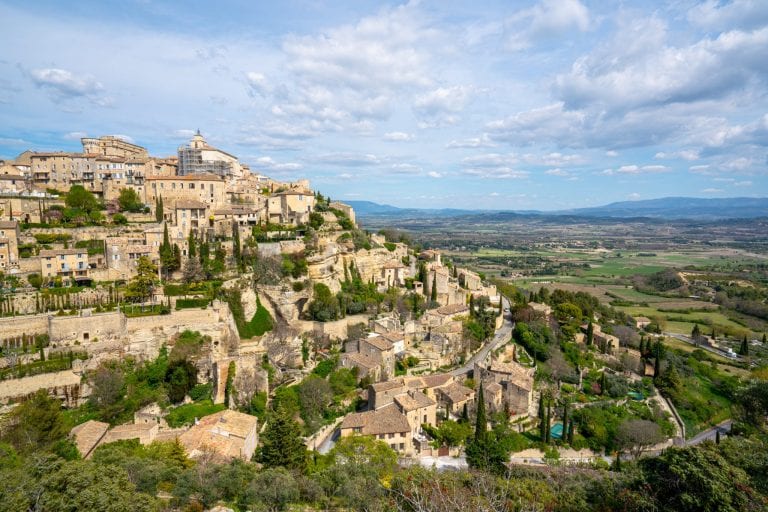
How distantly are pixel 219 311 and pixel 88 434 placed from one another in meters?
11.2

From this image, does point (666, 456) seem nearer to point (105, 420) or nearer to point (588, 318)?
point (105, 420)

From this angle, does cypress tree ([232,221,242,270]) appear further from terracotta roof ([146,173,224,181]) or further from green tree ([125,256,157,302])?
terracotta roof ([146,173,224,181])

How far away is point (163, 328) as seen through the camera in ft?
100.0

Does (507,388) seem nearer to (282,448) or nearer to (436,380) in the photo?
(436,380)

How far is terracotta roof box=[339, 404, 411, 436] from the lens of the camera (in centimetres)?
2788

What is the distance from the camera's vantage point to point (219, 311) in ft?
106

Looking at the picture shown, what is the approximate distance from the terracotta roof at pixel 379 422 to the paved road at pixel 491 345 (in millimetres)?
9365

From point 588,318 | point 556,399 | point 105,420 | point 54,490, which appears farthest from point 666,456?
point 588,318

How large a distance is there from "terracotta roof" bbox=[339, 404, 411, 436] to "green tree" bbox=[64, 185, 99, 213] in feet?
106

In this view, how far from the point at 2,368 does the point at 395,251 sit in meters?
39.1

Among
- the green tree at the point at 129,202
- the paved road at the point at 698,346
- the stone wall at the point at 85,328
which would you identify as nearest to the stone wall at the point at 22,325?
the stone wall at the point at 85,328

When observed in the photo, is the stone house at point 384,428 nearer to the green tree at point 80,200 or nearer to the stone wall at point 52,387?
the stone wall at point 52,387

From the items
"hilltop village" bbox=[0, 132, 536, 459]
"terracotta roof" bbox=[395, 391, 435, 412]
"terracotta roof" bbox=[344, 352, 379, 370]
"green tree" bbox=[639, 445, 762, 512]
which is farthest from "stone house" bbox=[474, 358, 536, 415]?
"green tree" bbox=[639, 445, 762, 512]

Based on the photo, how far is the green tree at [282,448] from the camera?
72.9 ft
